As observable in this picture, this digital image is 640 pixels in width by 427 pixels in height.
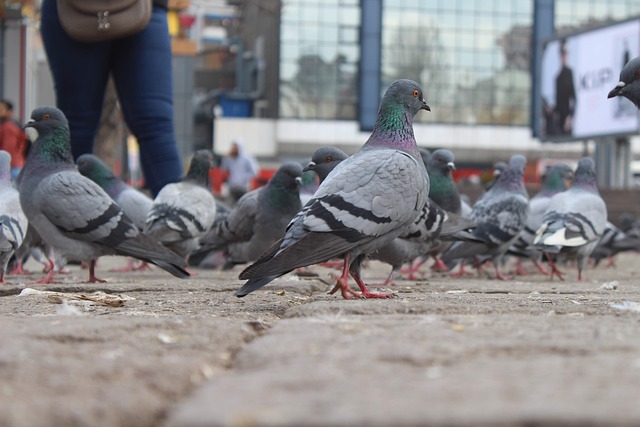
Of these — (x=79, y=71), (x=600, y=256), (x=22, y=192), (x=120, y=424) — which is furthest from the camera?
(x=600, y=256)

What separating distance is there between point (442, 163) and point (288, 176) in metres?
1.49

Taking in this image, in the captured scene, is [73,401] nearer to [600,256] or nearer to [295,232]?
[295,232]

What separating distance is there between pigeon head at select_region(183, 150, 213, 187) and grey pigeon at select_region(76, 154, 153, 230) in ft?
1.13

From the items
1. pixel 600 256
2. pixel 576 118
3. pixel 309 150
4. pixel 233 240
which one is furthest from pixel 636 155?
pixel 233 240

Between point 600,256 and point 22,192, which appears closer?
point 22,192

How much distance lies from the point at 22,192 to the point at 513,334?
3.79 meters

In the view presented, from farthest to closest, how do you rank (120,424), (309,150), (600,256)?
(309,150) < (600,256) < (120,424)

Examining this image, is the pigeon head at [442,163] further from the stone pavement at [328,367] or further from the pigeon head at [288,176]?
the stone pavement at [328,367]

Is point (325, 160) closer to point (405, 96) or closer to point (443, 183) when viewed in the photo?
point (405, 96)

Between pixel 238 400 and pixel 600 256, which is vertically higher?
pixel 238 400

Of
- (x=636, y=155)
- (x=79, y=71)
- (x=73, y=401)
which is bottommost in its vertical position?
(x=636, y=155)

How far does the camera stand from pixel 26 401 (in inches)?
69.4

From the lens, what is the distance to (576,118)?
2917cm

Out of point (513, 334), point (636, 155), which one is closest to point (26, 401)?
point (513, 334)
